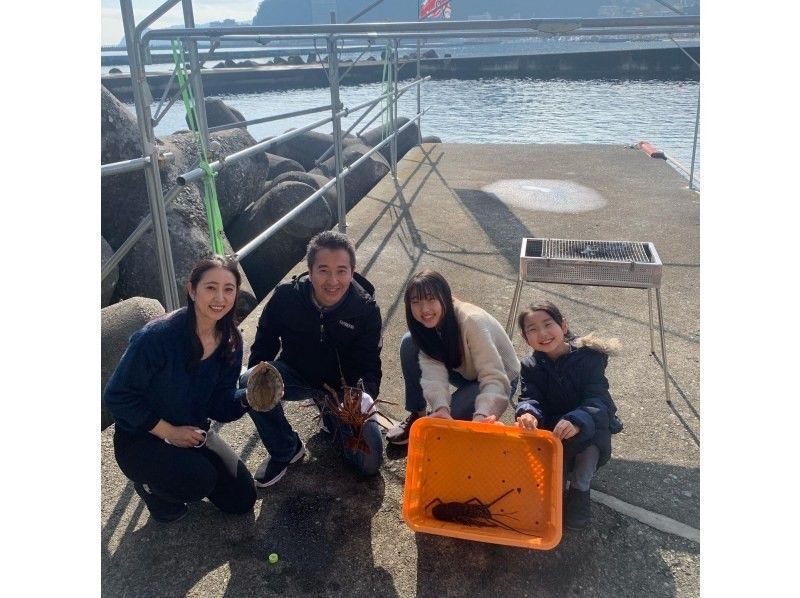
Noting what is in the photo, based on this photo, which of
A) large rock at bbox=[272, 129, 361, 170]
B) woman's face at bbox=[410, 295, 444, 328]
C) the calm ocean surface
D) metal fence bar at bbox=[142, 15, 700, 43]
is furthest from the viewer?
the calm ocean surface

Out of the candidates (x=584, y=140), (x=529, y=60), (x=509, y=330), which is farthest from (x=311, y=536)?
(x=529, y=60)

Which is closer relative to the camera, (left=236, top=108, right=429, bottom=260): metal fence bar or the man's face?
the man's face

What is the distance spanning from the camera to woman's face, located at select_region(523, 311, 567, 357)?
246cm

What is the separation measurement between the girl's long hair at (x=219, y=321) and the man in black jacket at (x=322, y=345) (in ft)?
1.07

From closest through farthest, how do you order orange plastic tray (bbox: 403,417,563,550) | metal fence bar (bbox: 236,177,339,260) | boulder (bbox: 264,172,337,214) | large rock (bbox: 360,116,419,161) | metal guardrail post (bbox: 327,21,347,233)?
1. orange plastic tray (bbox: 403,417,563,550)
2. metal fence bar (bbox: 236,177,339,260)
3. metal guardrail post (bbox: 327,21,347,233)
4. boulder (bbox: 264,172,337,214)
5. large rock (bbox: 360,116,419,161)

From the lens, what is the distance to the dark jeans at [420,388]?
273 centimetres

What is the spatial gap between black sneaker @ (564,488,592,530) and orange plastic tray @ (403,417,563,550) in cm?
14

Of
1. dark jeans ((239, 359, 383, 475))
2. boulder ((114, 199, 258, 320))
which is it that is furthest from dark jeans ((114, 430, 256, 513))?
boulder ((114, 199, 258, 320))

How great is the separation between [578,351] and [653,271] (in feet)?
2.32

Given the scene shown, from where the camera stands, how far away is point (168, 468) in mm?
2273

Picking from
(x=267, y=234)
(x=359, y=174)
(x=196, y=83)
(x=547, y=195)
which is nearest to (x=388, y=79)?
(x=359, y=174)

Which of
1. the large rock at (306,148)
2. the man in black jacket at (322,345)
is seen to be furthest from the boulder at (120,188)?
the large rock at (306,148)

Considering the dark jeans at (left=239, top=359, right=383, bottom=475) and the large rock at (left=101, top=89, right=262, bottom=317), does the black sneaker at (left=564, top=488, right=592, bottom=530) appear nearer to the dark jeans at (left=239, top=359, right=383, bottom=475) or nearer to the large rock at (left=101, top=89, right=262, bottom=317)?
the dark jeans at (left=239, top=359, right=383, bottom=475)

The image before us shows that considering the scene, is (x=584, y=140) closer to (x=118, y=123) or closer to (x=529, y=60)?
(x=118, y=123)
